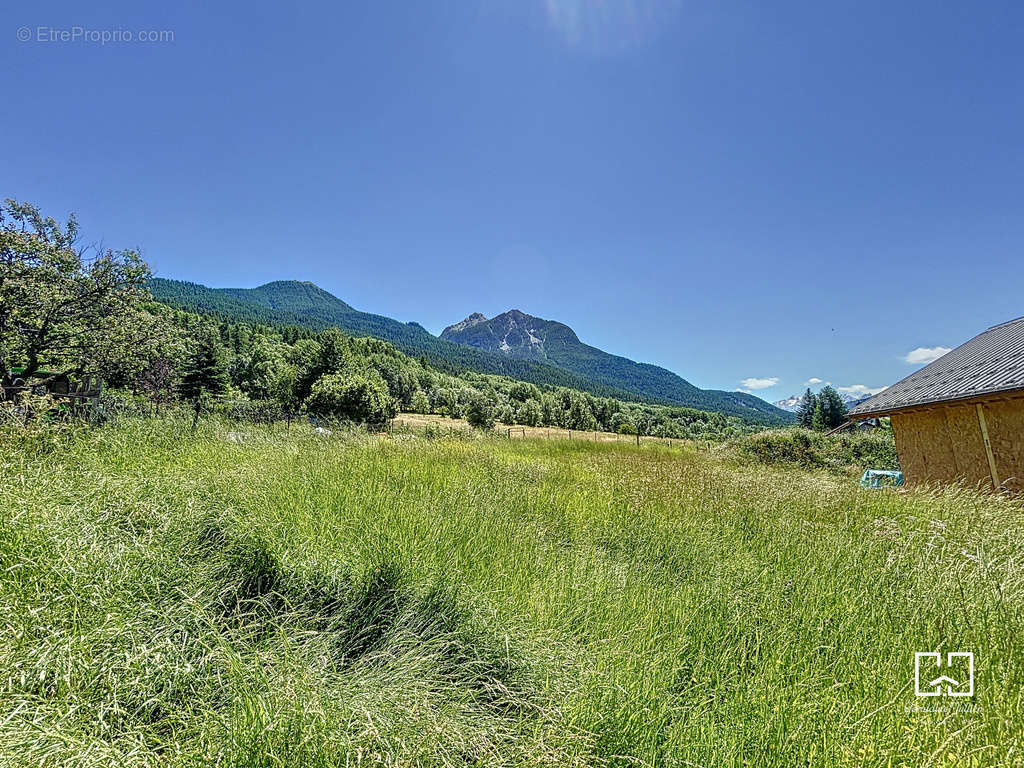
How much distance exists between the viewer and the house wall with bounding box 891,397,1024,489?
22.1 feet

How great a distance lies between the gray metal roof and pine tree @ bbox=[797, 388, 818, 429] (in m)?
20.2

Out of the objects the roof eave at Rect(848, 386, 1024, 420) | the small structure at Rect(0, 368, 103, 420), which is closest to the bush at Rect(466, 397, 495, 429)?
the roof eave at Rect(848, 386, 1024, 420)

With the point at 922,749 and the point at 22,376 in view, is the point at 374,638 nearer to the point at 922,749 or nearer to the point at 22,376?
the point at 922,749

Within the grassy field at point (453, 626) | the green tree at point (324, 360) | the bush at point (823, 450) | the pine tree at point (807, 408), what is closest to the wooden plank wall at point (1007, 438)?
the grassy field at point (453, 626)

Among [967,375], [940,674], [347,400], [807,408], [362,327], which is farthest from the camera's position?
[362,327]

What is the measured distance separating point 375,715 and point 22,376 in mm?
8468

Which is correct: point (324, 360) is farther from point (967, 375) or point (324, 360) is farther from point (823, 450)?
point (967, 375)

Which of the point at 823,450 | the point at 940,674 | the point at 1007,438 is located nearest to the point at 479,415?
the point at 823,450

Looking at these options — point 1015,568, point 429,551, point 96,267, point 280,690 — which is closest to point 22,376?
point 96,267

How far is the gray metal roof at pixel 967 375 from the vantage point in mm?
6910

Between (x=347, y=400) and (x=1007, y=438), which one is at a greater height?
(x=347, y=400)

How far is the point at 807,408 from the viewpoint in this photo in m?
29.4

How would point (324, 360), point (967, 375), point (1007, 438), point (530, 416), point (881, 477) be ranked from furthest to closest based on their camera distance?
1. point (530, 416)
2. point (324, 360)
3. point (881, 477)
4. point (967, 375)
5. point (1007, 438)

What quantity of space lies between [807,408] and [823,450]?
19008mm
